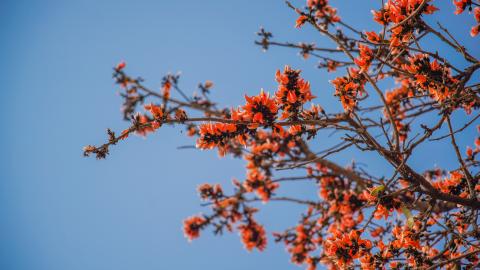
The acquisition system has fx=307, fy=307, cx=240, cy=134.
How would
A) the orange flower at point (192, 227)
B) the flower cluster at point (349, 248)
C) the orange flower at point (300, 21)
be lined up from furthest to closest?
1. the orange flower at point (192, 227)
2. the orange flower at point (300, 21)
3. the flower cluster at point (349, 248)

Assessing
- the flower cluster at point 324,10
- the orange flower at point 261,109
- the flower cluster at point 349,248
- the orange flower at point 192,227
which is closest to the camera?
the orange flower at point 261,109

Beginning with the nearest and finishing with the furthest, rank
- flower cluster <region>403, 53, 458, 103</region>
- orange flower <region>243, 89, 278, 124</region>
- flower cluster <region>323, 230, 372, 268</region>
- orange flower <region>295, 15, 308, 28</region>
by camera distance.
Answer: orange flower <region>243, 89, 278, 124</region> < flower cluster <region>403, 53, 458, 103</region> < flower cluster <region>323, 230, 372, 268</region> < orange flower <region>295, 15, 308, 28</region>

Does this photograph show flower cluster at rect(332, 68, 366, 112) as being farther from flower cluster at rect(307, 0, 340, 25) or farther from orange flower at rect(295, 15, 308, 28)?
flower cluster at rect(307, 0, 340, 25)

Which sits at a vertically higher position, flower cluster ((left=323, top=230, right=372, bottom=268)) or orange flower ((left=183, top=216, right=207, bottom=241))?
orange flower ((left=183, top=216, right=207, bottom=241))

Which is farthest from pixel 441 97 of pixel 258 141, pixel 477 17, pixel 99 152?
pixel 258 141

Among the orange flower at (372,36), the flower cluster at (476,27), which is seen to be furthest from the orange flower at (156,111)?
the flower cluster at (476,27)

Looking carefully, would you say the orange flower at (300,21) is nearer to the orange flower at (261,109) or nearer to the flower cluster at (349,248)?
the orange flower at (261,109)

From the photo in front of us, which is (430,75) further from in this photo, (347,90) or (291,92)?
(291,92)

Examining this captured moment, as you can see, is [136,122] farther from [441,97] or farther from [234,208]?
[234,208]

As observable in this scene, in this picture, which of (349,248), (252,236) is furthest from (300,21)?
(252,236)

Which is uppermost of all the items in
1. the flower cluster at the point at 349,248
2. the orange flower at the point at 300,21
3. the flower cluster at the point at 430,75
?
the orange flower at the point at 300,21

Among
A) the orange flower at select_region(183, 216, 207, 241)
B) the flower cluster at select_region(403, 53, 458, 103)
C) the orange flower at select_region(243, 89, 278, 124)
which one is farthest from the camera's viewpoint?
the orange flower at select_region(183, 216, 207, 241)

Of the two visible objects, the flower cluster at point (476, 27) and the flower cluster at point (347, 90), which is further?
the flower cluster at point (476, 27)

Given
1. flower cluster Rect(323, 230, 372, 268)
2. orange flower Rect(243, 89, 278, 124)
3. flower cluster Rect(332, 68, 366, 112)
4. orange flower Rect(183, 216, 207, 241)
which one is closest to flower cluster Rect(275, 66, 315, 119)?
orange flower Rect(243, 89, 278, 124)
